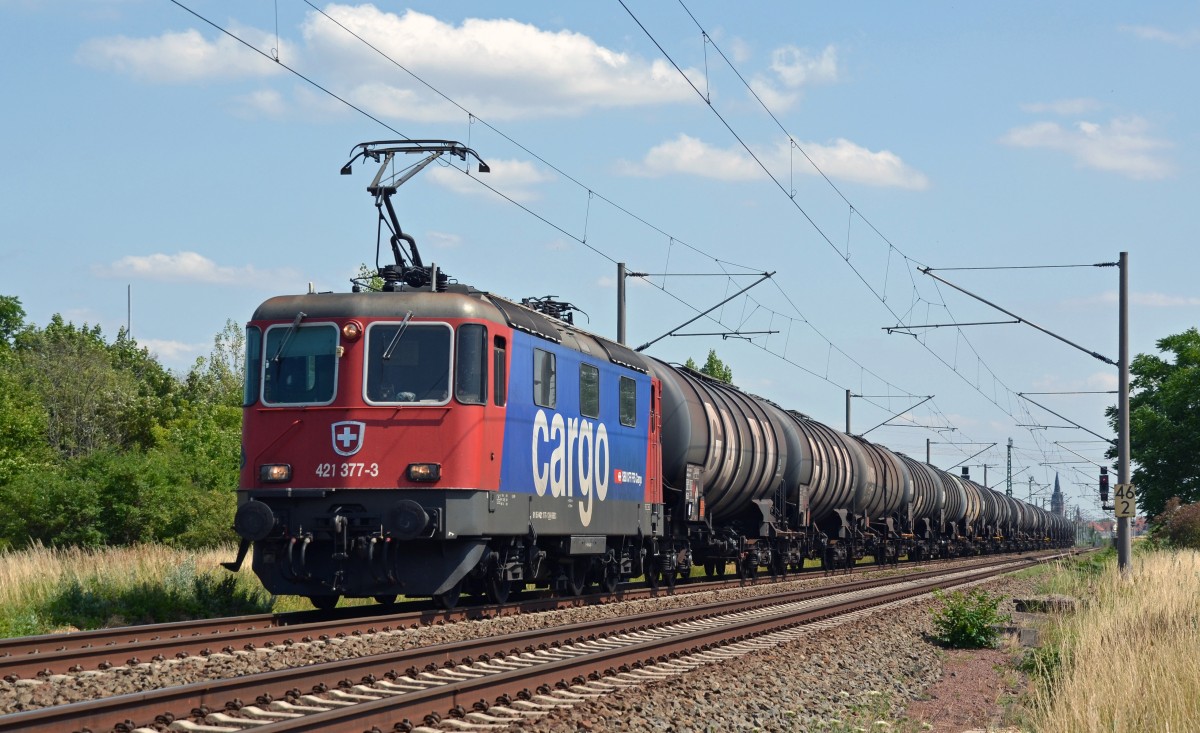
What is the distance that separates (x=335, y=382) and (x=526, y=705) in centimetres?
619

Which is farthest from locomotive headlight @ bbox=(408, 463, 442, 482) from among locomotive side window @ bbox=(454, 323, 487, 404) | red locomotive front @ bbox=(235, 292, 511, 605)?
locomotive side window @ bbox=(454, 323, 487, 404)

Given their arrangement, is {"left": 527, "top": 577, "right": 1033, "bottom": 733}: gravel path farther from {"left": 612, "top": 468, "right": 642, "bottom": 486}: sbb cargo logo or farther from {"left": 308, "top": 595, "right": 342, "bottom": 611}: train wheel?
{"left": 308, "top": 595, "right": 342, "bottom": 611}: train wheel

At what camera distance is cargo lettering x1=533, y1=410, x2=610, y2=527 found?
16172mm

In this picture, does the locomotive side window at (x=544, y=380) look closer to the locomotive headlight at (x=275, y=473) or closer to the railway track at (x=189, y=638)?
the railway track at (x=189, y=638)

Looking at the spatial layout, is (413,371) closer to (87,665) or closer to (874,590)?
(87,665)

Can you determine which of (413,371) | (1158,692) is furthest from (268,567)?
(1158,692)

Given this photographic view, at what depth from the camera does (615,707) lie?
9141mm

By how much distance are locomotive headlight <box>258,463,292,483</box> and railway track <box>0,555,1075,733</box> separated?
3537mm

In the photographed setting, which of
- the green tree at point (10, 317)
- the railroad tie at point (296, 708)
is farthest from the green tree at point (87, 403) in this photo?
the railroad tie at point (296, 708)

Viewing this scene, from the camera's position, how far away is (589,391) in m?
17.9

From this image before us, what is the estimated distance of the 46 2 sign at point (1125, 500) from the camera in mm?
26828

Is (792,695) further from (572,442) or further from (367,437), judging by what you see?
(572,442)

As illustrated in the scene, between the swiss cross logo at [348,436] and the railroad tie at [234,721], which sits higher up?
the swiss cross logo at [348,436]

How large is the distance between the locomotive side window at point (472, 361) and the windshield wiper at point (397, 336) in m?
0.60
